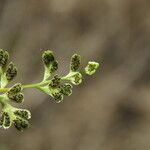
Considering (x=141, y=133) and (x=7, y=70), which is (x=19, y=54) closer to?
(x=141, y=133)

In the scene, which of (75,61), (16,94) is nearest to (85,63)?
(75,61)

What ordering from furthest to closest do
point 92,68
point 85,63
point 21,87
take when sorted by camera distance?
point 85,63 → point 92,68 → point 21,87

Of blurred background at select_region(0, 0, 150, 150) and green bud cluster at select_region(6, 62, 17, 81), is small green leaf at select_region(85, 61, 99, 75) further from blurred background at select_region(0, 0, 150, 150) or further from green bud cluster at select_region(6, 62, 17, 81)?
blurred background at select_region(0, 0, 150, 150)

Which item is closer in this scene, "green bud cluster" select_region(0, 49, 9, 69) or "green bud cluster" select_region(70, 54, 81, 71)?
"green bud cluster" select_region(0, 49, 9, 69)

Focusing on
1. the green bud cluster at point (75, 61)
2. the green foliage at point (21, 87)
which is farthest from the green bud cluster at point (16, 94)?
the green bud cluster at point (75, 61)

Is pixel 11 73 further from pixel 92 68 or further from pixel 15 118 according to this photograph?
pixel 92 68

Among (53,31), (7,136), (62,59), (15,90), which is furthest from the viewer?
(53,31)

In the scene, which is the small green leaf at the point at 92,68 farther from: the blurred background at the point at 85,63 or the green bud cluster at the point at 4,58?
the blurred background at the point at 85,63

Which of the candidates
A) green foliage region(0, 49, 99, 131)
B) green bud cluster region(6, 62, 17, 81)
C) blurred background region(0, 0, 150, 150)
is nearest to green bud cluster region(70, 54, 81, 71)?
green foliage region(0, 49, 99, 131)

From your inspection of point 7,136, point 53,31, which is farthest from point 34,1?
point 7,136
